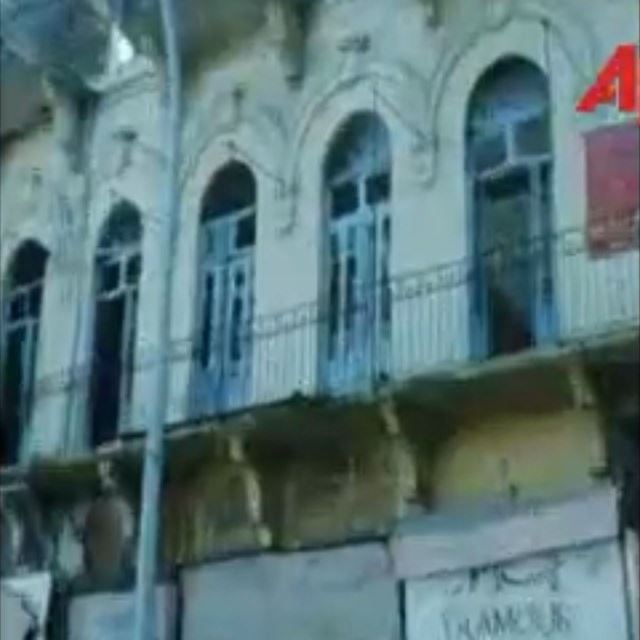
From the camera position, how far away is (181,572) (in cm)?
1280

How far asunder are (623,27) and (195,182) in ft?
15.1

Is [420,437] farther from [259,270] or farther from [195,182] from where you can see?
[195,182]

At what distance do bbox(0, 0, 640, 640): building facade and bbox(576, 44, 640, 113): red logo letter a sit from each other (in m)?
0.11

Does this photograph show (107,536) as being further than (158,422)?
Yes

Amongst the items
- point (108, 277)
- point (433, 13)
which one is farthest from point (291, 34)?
point (108, 277)

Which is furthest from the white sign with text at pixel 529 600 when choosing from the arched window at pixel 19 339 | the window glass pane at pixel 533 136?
the arched window at pixel 19 339

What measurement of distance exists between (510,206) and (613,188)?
3.69ft

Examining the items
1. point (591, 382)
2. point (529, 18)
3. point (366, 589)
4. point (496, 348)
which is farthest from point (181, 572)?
point (529, 18)

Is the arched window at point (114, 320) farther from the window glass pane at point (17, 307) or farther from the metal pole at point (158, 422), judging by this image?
the metal pole at point (158, 422)

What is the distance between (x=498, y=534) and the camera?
10.9 meters

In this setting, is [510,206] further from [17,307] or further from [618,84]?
[17,307]

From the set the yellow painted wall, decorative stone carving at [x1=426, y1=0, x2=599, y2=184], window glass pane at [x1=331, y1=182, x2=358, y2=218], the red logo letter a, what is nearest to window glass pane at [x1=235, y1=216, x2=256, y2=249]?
window glass pane at [x1=331, y1=182, x2=358, y2=218]

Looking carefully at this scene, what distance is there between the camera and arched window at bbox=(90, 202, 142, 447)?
47.8 feet

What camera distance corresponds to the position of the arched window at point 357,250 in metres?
12.6
